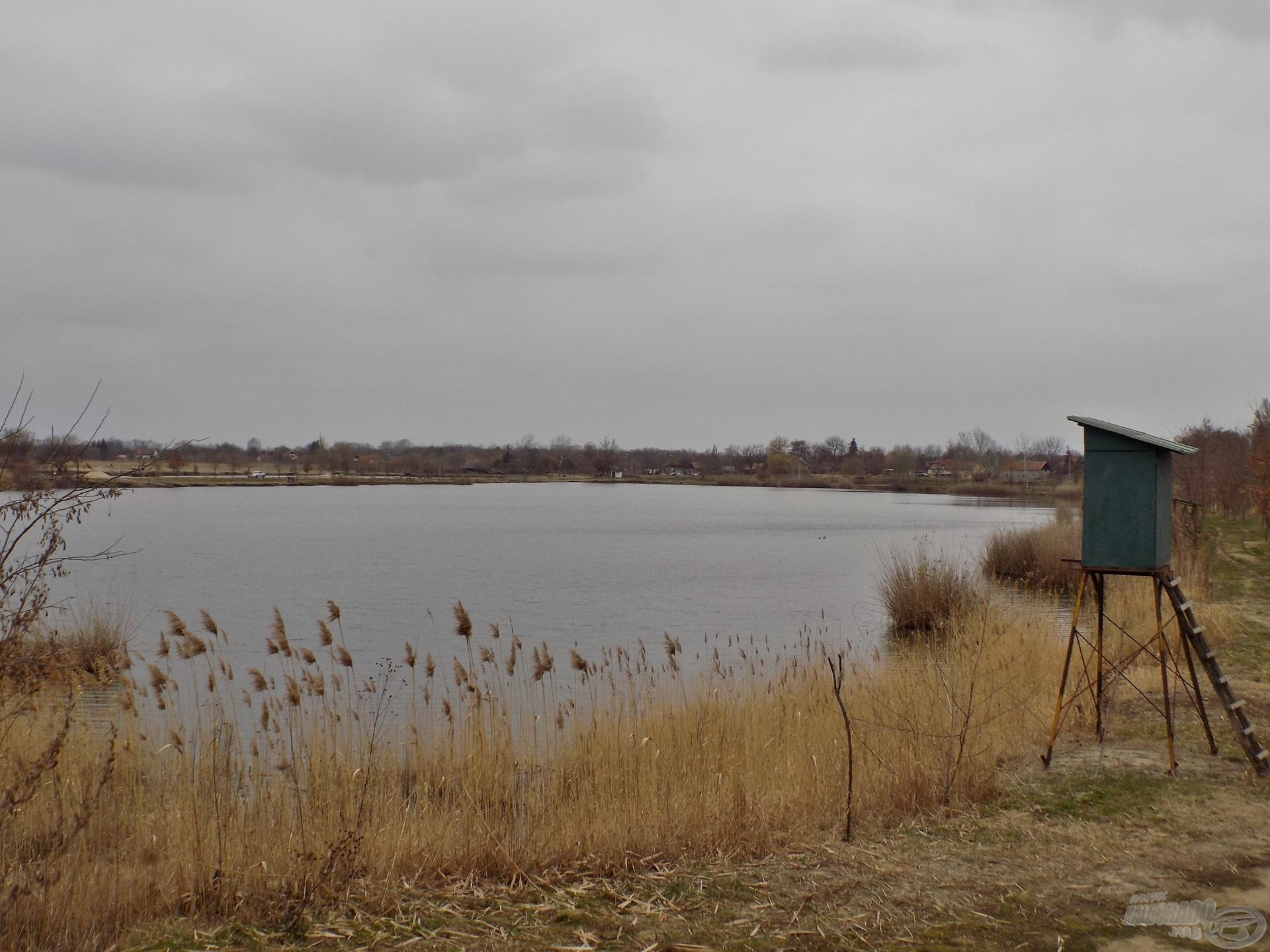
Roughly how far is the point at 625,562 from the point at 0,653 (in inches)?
1092

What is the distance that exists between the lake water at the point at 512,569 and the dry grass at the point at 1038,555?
3.05 feet

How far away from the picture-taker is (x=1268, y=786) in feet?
20.5

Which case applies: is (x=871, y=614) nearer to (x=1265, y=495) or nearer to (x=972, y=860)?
(x=1265, y=495)

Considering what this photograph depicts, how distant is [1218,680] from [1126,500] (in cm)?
134

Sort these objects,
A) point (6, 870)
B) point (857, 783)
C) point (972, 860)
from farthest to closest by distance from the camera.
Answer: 1. point (857, 783)
2. point (972, 860)
3. point (6, 870)

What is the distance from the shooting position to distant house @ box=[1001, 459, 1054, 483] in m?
111

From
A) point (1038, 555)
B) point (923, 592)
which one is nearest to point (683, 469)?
point (1038, 555)

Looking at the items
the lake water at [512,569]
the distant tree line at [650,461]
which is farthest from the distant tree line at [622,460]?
the lake water at [512,569]

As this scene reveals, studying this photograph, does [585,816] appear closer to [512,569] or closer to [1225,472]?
[512,569]

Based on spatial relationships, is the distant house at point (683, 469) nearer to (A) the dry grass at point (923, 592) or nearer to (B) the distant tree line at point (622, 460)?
(B) the distant tree line at point (622, 460)

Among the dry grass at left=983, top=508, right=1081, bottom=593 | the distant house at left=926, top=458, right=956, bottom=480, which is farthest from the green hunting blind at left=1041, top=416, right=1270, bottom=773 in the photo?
the distant house at left=926, top=458, right=956, bottom=480

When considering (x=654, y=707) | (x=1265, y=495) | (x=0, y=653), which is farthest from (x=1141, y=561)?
(x=1265, y=495)

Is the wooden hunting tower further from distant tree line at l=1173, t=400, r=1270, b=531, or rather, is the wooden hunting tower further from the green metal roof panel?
distant tree line at l=1173, t=400, r=1270, b=531

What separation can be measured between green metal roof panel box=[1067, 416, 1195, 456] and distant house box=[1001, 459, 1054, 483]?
4110 inches
